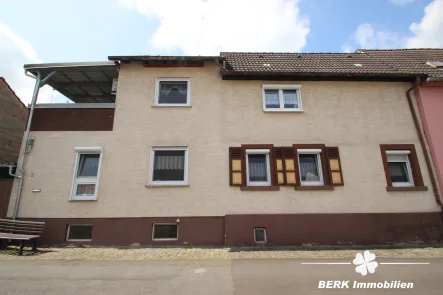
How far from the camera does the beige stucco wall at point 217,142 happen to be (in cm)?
761

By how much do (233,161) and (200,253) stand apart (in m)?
3.16

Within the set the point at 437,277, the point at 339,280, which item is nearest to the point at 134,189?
the point at 339,280

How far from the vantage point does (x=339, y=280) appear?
4289 mm

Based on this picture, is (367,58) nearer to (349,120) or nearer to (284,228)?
(349,120)

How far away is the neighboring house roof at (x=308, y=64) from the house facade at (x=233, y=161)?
119 mm

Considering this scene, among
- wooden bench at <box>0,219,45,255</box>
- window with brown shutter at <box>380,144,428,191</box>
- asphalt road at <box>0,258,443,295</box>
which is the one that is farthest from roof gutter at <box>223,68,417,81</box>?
wooden bench at <box>0,219,45,255</box>

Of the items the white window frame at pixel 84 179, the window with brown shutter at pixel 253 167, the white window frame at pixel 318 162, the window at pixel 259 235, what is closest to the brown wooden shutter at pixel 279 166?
the window with brown shutter at pixel 253 167

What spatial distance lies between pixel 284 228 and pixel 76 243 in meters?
6.84

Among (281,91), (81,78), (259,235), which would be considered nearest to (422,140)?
(281,91)

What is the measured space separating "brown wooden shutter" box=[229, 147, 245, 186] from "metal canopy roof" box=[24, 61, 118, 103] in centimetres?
603

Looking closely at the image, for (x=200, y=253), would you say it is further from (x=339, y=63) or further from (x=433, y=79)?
(x=433, y=79)

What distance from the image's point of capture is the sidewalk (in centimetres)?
602

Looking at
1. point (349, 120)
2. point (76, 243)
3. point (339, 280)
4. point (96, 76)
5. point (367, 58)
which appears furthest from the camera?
point (367, 58)

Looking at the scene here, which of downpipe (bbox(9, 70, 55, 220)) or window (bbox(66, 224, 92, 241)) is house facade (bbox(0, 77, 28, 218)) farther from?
window (bbox(66, 224, 92, 241))
